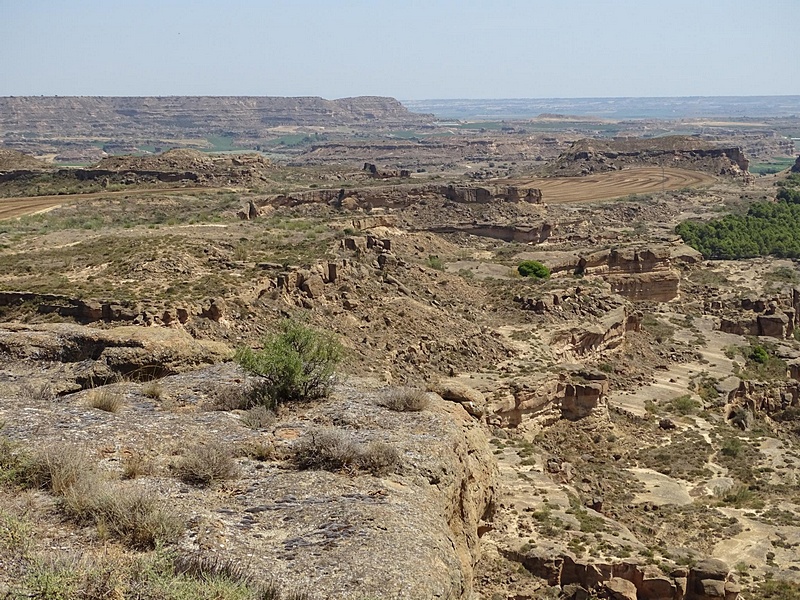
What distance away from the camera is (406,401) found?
41.9ft

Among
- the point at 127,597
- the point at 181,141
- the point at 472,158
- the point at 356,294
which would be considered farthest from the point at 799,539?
the point at 181,141

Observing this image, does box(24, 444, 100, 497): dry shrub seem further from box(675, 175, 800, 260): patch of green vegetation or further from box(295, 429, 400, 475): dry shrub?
box(675, 175, 800, 260): patch of green vegetation

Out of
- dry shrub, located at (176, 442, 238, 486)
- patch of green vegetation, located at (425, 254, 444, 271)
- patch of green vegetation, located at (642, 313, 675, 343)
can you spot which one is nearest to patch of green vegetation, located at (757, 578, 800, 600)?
dry shrub, located at (176, 442, 238, 486)

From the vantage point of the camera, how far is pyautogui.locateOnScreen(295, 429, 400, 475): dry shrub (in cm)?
1055

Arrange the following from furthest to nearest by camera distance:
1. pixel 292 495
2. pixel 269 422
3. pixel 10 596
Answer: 1. pixel 269 422
2. pixel 292 495
3. pixel 10 596

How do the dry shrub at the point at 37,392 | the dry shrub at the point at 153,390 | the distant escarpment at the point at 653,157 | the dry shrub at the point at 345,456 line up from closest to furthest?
the dry shrub at the point at 345,456
the dry shrub at the point at 37,392
the dry shrub at the point at 153,390
the distant escarpment at the point at 653,157

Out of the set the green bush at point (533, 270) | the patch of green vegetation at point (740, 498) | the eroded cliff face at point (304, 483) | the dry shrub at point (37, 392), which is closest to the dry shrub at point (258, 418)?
the eroded cliff face at point (304, 483)

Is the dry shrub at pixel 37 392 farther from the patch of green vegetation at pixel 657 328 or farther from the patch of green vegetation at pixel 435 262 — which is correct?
the patch of green vegetation at pixel 657 328

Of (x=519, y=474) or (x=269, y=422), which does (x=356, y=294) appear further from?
(x=269, y=422)

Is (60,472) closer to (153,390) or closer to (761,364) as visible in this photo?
(153,390)

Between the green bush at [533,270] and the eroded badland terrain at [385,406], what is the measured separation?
72 cm

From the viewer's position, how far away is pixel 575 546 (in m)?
16.1

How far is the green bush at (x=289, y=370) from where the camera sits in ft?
42.7

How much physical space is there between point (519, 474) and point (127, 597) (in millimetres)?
14057
